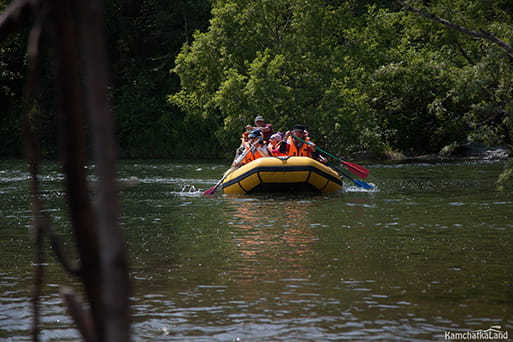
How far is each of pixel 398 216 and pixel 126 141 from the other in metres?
25.1

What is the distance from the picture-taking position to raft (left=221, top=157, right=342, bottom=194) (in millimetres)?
15797

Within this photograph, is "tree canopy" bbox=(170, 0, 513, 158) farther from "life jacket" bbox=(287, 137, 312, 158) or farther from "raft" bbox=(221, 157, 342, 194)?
"raft" bbox=(221, 157, 342, 194)

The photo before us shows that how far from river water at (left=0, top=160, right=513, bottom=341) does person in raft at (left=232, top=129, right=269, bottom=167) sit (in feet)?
7.62

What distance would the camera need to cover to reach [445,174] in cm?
2062

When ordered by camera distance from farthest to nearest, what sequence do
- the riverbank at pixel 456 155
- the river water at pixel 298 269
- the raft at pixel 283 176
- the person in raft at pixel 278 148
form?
the riverbank at pixel 456 155
the person in raft at pixel 278 148
the raft at pixel 283 176
the river water at pixel 298 269

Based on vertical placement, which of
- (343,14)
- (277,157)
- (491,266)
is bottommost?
(491,266)

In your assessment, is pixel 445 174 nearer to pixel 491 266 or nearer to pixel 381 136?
pixel 381 136

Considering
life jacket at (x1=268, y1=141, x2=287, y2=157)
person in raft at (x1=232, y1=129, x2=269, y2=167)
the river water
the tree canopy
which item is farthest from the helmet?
the tree canopy

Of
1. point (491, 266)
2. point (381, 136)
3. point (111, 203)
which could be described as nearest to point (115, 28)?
point (381, 136)

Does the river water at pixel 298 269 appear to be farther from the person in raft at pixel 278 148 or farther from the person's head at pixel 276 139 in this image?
the person's head at pixel 276 139

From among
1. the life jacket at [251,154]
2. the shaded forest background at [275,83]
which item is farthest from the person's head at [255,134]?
the shaded forest background at [275,83]

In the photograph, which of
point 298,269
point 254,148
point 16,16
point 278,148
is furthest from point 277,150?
point 16,16

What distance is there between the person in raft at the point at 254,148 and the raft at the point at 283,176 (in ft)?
2.25

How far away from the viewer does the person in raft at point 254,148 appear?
55.8ft
